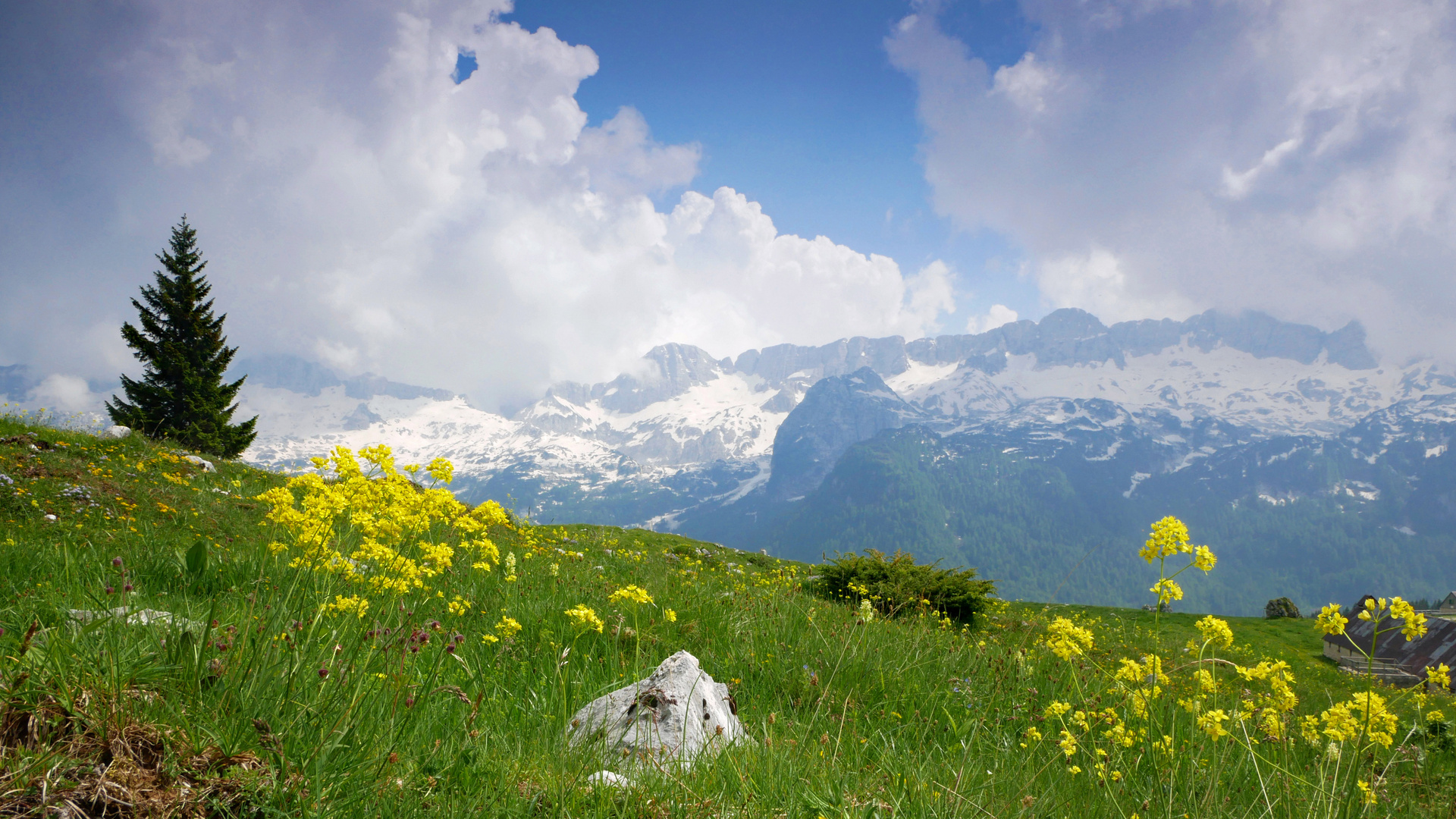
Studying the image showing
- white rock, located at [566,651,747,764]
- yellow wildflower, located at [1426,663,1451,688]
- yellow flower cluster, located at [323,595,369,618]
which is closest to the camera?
white rock, located at [566,651,747,764]

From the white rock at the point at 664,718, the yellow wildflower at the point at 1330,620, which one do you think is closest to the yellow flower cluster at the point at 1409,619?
the yellow wildflower at the point at 1330,620

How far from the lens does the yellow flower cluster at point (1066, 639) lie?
16.1ft

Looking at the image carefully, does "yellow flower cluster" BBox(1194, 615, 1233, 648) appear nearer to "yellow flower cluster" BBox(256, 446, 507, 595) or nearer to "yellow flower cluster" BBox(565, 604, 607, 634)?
"yellow flower cluster" BBox(565, 604, 607, 634)

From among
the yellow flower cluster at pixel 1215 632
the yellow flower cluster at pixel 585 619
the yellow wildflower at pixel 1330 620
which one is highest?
the yellow wildflower at pixel 1330 620

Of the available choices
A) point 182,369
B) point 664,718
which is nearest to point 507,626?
point 664,718

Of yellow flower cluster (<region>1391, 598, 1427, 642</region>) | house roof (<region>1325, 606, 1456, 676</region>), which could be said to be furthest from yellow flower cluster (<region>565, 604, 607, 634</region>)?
house roof (<region>1325, 606, 1456, 676</region>)

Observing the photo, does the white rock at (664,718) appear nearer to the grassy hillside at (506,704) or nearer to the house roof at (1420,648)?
the grassy hillside at (506,704)

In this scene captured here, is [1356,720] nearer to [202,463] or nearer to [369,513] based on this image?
[369,513]

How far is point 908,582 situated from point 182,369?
42847mm

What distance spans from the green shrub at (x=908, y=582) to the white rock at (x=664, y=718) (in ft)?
32.5

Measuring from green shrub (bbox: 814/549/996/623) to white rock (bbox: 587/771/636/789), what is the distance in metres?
11.1

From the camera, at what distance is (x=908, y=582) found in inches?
553

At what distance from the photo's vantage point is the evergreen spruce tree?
34594 mm

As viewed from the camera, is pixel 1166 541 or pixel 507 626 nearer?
pixel 1166 541
